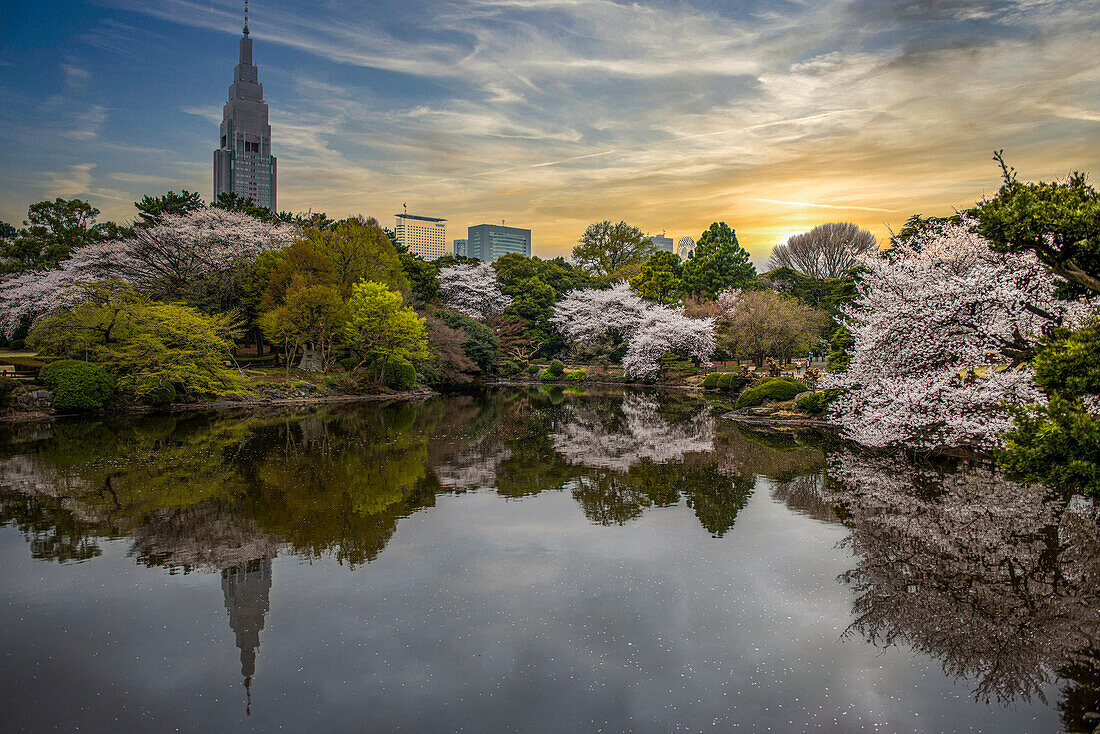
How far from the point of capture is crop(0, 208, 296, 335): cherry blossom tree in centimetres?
3284

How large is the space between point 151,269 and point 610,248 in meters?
47.9

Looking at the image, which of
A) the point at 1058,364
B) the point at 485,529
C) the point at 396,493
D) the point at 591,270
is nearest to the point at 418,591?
the point at 485,529

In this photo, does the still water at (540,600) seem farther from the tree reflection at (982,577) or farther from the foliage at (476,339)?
the foliage at (476,339)

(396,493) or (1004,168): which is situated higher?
(1004,168)

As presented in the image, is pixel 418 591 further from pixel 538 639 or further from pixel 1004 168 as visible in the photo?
pixel 1004 168

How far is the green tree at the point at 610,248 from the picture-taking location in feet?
227

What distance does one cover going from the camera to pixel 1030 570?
28.5ft

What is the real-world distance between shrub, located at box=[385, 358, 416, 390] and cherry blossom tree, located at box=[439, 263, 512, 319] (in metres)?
17.0

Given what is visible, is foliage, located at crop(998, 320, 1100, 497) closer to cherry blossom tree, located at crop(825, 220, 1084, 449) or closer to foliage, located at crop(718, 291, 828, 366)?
cherry blossom tree, located at crop(825, 220, 1084, 449)

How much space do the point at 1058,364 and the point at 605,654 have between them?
647cm

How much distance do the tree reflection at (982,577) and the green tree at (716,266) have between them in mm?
39568

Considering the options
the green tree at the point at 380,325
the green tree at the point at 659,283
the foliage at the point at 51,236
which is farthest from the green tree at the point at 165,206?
the green tree at the point at 659,283

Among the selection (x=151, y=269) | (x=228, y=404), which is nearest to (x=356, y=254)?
(x=151, y=269)

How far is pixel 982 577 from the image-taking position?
8.50 meters
